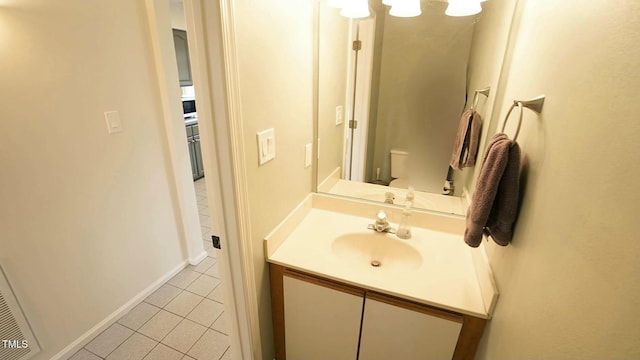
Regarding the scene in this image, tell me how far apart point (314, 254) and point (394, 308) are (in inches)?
14.9

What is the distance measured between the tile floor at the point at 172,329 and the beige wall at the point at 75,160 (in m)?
0.13

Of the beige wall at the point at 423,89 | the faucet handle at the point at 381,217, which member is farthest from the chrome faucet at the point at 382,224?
the beige wall at the point at 423,89

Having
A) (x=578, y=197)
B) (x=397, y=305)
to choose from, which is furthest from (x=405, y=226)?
(x=578, y=197)

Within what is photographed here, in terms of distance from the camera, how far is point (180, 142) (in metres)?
1.92

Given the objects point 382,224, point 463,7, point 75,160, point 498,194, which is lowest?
point 382,224

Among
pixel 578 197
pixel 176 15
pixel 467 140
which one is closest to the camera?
pixel 578 197

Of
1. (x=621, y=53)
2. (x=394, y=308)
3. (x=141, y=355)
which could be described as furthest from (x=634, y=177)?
(x=141, y=355)

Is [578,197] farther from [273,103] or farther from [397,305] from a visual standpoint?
[273,103]

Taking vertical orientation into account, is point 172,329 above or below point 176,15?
below

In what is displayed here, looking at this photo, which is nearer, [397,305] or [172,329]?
[397,305]

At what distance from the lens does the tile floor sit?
1.55m

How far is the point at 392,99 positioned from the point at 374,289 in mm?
921

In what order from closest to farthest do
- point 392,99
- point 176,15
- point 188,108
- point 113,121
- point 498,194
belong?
point 498,194, point 392,99, point 113,121, point 176,15, point 188,108

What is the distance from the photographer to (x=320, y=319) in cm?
116
